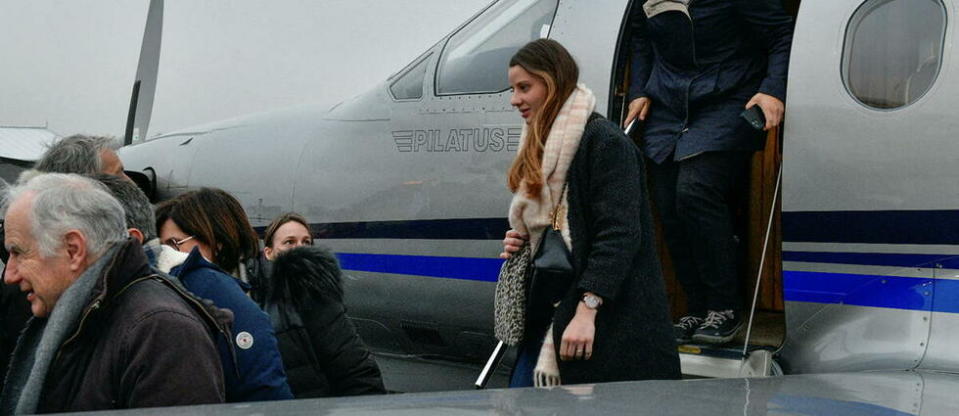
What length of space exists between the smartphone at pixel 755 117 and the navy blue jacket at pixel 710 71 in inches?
5.9

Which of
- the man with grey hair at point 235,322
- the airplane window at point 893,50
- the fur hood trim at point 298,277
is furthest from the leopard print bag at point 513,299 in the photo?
the airplane window at point 893,50

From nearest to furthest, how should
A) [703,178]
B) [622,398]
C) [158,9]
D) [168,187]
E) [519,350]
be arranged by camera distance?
[622,398] → [519,350] → [703,178] → [168,187] → [158,9]

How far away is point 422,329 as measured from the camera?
6.39m

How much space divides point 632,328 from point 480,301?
6.89 ft

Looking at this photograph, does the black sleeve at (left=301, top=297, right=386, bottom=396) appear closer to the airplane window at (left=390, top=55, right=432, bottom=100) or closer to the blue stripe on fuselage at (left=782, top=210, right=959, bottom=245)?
the blue stripe on fuselage at (left=782, top=210, right=959, bottom=245)

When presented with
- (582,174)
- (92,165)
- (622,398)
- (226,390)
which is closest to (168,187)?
(92,165)

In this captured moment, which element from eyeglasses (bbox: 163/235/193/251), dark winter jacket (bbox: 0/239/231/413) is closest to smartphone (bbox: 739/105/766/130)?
eyeglasses (bbox: 163/235/193/251)

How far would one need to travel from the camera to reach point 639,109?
222 inches

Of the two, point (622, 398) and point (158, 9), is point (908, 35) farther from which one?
point (158, 9)

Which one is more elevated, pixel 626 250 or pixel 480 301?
pixel 626 250

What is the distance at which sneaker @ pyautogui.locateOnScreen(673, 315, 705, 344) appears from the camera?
543 centimetres

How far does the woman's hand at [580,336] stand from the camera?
3.97 metres

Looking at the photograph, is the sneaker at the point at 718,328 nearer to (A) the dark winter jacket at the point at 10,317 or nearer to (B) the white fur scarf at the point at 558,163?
(B) the white fur scarf at the point at 558,163

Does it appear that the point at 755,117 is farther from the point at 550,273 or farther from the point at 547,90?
the point at 550,273
